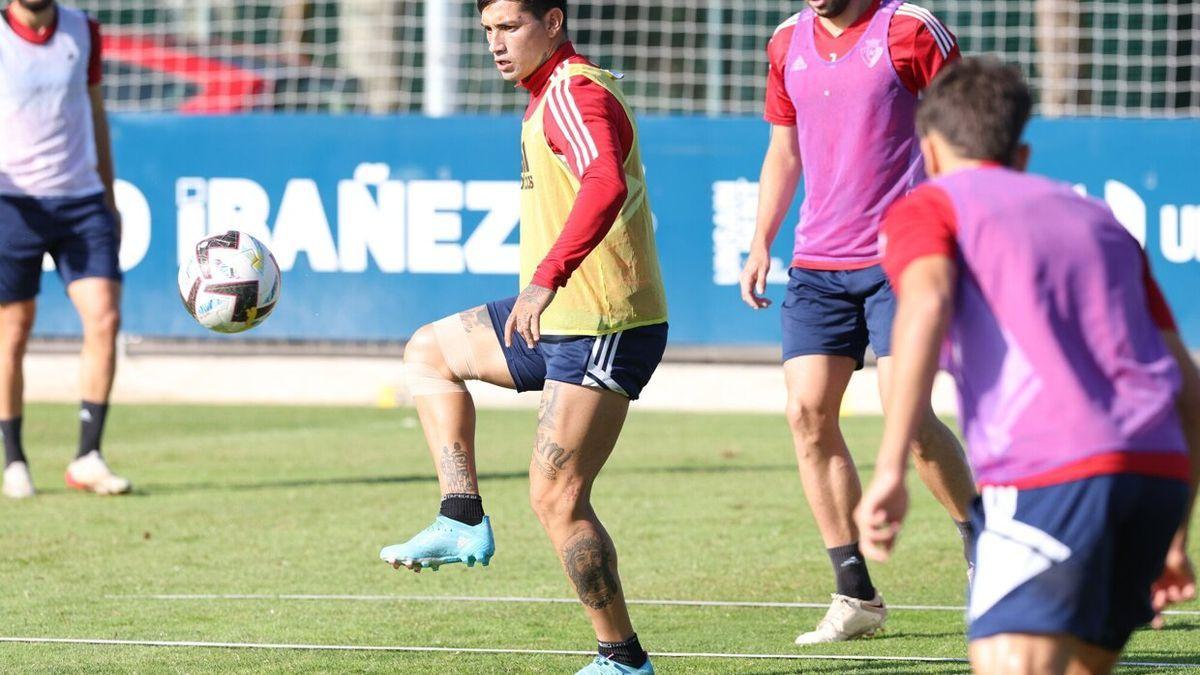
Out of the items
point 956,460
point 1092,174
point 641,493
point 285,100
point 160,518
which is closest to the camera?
point 956,460

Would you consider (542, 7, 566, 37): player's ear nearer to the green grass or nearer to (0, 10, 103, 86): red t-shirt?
the green grass

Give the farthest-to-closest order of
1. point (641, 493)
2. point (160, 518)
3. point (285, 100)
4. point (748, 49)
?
point (748, 49) → point (285, 100) → point (641, 493) → point (160, 518)

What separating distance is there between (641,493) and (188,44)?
1142 cm

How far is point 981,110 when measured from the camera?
3502 millimetres

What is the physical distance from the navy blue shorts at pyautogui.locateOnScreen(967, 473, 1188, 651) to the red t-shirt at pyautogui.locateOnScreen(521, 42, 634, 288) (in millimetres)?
1707

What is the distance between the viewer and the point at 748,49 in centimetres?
1947

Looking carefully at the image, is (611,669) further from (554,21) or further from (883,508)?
(883,508)

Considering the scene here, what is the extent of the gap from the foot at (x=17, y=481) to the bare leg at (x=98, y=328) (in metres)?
0.50

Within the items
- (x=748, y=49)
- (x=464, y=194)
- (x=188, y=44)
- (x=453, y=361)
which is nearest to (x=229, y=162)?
(x=464, y=194)

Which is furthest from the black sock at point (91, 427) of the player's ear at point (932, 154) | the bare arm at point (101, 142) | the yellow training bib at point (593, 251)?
the player's ear at point (932, 154)

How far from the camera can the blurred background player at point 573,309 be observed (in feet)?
16.3

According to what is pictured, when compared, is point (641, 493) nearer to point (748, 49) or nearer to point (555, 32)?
point (555, 32)

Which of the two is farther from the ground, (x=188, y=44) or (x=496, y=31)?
(x=496, y=31)

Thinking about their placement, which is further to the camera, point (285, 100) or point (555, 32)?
point (285, 100)
